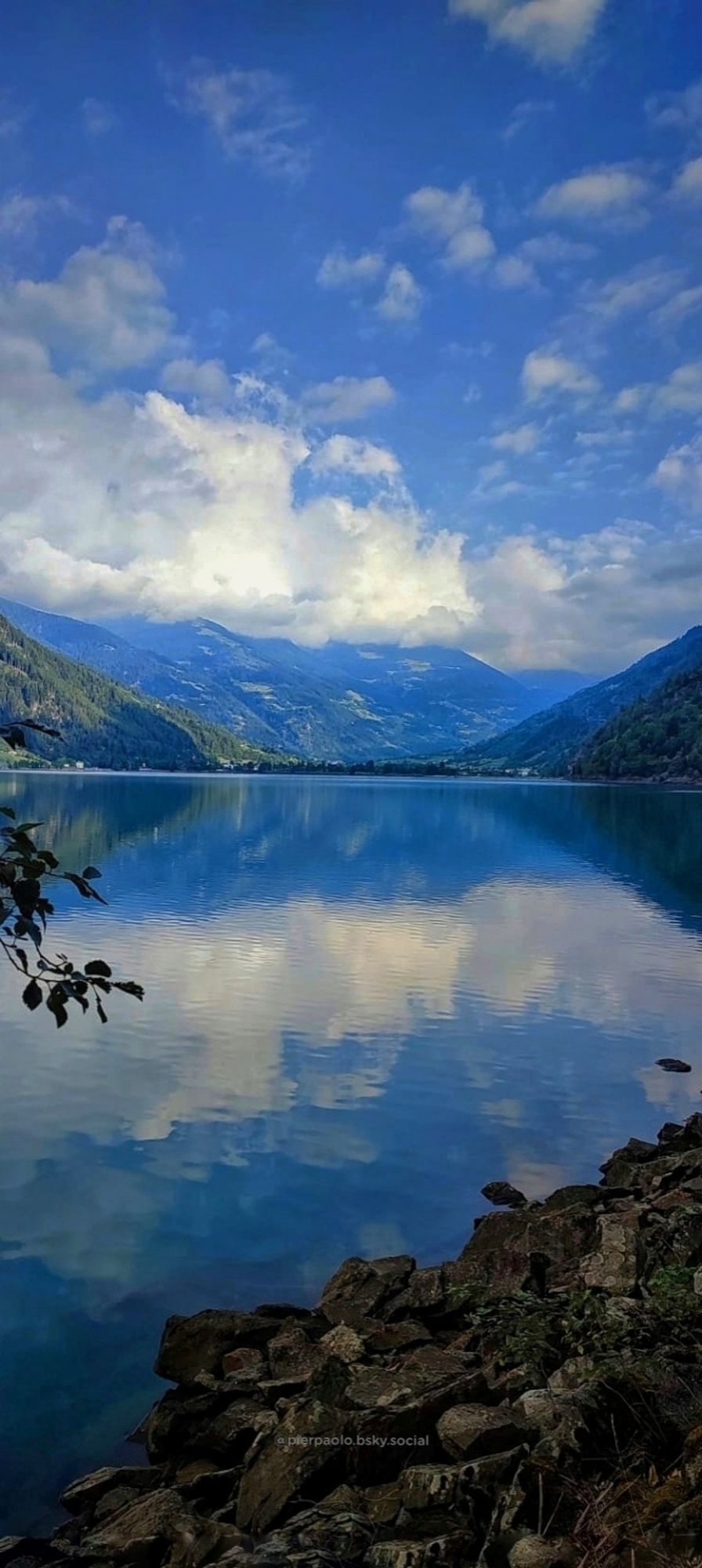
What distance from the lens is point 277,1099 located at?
24859mm

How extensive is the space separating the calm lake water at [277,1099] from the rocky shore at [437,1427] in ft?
4.55

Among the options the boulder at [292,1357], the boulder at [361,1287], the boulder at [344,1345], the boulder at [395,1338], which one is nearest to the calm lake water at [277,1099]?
the boulder at [361,1287]

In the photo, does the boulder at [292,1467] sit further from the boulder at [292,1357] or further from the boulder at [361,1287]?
the boulder at [361,1287]

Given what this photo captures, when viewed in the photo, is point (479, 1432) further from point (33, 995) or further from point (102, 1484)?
point (33, 995)

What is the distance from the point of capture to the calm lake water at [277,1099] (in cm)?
1487

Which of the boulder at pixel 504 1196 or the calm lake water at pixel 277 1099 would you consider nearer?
the calm lake water at pixel 277 1099

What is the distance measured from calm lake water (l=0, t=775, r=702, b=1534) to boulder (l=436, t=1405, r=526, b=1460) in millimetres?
4928

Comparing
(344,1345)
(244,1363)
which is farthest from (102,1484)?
(344,1345)

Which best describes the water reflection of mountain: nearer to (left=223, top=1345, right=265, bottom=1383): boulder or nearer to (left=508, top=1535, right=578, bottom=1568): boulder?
(left=223, top=1345, right=265, bottom=1383): boulder

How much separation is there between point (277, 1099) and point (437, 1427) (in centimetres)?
1612

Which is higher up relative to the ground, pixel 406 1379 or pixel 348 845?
pixel 406 1379

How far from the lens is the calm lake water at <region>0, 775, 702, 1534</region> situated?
14.9 metres

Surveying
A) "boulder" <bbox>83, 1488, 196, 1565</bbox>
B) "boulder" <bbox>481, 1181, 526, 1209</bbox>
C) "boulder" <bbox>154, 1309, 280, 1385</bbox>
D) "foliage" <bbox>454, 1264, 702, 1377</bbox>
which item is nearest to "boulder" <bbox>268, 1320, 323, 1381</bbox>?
"boulder" <bbox>154, 1309, 280, 1385</bbox>

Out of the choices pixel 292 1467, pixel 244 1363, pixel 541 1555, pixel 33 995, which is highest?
pixel 33 995
